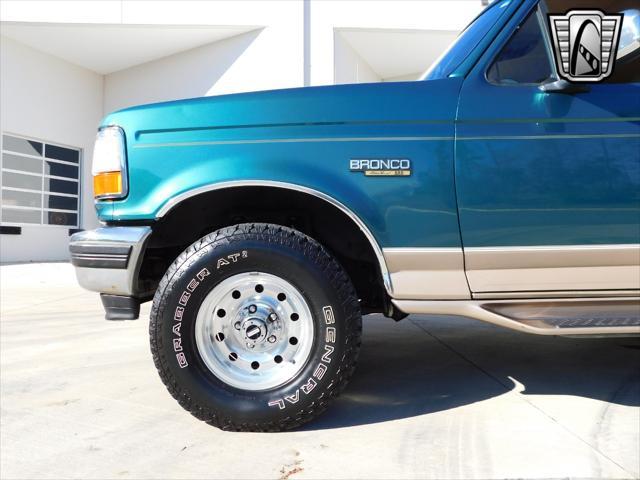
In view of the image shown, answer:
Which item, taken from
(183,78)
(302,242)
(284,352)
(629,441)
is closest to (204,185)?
(302,242)

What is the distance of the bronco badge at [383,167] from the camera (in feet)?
7.89

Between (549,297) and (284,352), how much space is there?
50.6 inches

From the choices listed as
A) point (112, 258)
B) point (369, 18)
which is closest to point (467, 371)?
point (112, 258)

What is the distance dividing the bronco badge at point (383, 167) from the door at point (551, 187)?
246 mm

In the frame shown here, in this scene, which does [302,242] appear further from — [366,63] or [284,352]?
[366,63]

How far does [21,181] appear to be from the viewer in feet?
43.3

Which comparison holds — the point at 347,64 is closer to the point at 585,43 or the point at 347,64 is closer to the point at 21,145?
the point at 21,145

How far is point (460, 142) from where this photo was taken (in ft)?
7.91

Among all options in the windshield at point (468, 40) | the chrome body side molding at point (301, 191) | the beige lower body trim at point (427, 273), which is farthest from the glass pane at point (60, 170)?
the beige lower body trim at point (427, 273)

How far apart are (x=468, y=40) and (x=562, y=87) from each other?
577mm

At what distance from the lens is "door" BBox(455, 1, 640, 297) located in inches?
93.7

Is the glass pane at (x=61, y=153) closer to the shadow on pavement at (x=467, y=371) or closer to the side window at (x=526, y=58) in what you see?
the shadow on pavement at (x=467, y=371)

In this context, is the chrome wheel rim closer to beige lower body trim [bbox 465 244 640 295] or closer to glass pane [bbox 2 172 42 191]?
beige lower body trim [bbox 465 244 640 295]

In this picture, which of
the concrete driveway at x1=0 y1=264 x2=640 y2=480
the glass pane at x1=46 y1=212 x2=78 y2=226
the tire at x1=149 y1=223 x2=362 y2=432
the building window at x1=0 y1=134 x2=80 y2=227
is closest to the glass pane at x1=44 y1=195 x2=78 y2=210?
the building window at x1=0 y1=134 x2=80 y2=227
